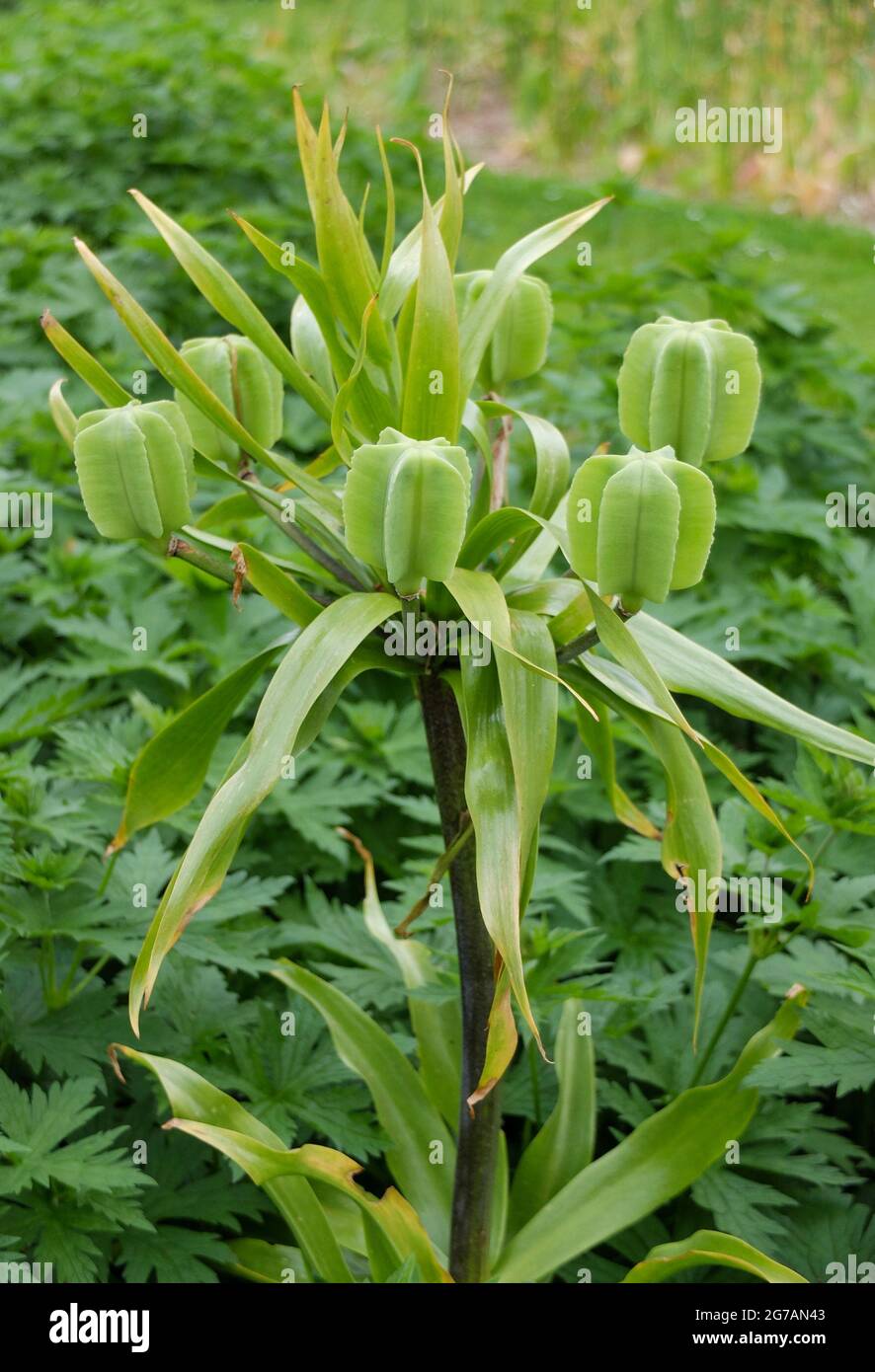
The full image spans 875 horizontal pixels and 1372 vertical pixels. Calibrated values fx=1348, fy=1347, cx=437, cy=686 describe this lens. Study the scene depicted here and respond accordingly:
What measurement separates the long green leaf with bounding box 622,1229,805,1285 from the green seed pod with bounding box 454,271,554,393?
0.71 m

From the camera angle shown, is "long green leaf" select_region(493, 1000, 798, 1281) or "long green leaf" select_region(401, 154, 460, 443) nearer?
"long green leaf" select_region(401, 154, 460, 443)

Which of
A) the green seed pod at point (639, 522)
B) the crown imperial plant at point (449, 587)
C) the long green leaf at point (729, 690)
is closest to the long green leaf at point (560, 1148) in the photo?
the crown imperial plant at point (449, 587)

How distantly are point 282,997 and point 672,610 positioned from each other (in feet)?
2.54

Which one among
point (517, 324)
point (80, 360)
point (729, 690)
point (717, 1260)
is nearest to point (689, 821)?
point (729, 690)

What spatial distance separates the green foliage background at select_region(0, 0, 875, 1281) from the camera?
1.21 meters

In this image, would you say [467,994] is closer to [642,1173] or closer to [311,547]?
[642,1173]

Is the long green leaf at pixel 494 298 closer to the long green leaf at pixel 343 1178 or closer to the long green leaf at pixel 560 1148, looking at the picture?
the long green leaf at pixel 343 1178

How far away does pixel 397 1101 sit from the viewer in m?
1.27

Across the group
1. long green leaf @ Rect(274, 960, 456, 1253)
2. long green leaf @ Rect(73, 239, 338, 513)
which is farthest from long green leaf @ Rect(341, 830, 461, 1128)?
long green leaf @ Rect(73, 239, 338, 513)

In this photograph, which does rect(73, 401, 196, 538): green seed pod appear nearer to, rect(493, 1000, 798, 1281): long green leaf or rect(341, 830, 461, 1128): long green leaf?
rect(341, 830, 461, 1128): long green leaf

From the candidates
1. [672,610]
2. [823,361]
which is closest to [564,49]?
[823,361]

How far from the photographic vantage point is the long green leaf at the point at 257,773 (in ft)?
2.80

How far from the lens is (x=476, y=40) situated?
5820 millimetres
